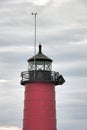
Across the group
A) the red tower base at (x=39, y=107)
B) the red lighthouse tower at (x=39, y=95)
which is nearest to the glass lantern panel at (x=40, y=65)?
the red lighthouse tower at (x=39, y=95)

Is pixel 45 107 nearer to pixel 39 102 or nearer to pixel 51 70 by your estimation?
pixel 39 102

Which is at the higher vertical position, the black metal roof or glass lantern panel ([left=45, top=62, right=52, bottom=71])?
the black metal roof

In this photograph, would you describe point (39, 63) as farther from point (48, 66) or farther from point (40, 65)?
point (48, 66)

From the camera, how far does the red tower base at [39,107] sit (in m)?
32.3

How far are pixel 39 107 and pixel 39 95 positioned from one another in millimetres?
1063

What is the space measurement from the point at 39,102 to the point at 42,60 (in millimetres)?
3747

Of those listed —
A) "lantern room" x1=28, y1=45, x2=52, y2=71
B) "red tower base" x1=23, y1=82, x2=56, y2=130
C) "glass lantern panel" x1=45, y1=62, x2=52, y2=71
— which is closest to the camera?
"red tower base" x1=23, y1=82, x2=56, y2=130

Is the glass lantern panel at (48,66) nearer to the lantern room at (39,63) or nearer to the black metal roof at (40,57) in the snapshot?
the lantern room at (39,63)

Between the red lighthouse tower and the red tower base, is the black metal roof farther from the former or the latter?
the red tower base

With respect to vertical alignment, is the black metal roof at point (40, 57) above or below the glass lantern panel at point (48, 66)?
above

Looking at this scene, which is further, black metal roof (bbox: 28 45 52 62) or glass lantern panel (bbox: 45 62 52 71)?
glass lantern panel (bbox: 45 62 52 71)

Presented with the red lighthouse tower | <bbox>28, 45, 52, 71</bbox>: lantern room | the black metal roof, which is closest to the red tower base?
the red lighthouse tower

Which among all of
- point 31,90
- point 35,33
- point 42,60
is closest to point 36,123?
point 31,90

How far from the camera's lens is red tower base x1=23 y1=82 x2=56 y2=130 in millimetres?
32312
